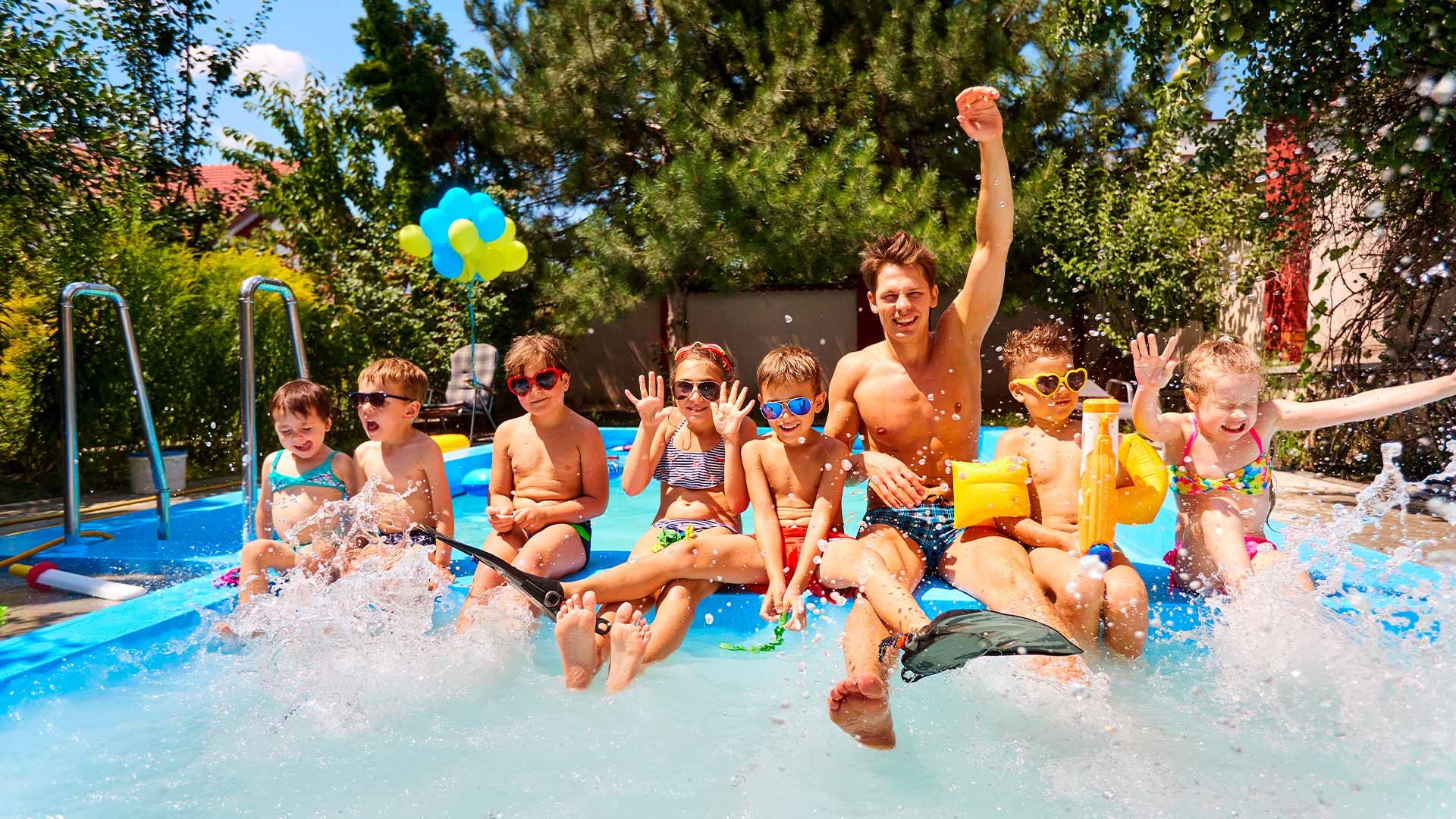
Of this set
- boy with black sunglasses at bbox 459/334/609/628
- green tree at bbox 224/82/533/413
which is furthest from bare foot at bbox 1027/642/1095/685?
green tree at bbox 224/82/533/413

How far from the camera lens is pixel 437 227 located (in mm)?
9992

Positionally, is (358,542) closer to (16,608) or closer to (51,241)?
(16,608)

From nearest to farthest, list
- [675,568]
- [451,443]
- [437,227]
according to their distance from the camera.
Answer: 1. [675,568]
2. [451,443]
3. [437,227]

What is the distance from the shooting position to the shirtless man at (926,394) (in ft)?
11.1

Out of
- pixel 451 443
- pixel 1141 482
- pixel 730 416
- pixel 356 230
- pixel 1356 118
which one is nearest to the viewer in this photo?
pixel 1141 482

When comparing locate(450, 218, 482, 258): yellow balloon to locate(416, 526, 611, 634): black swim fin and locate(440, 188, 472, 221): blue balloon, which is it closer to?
locate(440, 188, 472, 221): blue balloon

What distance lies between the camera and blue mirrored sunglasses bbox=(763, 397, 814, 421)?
3535mm

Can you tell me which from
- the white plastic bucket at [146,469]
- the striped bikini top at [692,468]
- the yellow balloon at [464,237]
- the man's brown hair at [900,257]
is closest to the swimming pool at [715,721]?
the striped bikini top at [692,468]

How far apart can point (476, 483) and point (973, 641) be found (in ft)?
17.6

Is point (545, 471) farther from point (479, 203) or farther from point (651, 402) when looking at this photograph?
point (479, 203)

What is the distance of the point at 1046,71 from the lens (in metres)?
11.7

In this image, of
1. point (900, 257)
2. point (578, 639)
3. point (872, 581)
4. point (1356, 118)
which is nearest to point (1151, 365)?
point (900, 257)

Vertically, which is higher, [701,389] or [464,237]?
[464,237]

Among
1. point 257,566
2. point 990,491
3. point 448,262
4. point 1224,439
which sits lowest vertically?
point 257,566
